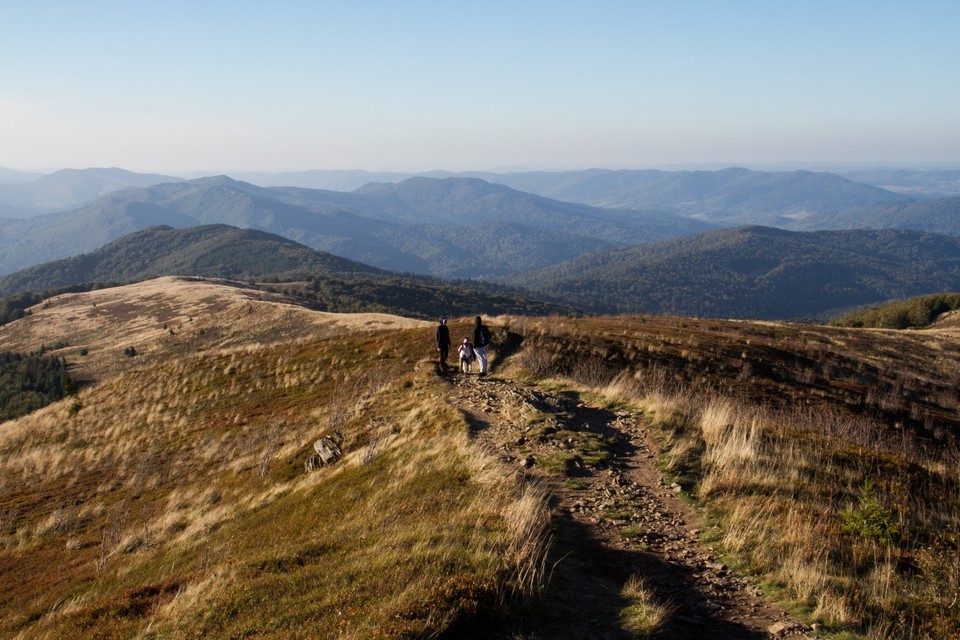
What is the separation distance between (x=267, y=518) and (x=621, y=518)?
7.65 metres

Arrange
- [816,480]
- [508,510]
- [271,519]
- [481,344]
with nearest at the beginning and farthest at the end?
1. [508,510]
2. [816,480]
3. [271,519]
4. [481,344]

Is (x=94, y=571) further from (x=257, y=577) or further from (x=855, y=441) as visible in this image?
(x=855, y=441)

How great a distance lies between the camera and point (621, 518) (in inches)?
352

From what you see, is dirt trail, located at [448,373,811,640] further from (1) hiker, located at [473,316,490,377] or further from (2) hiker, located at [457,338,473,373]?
(2) hiker, located at [457,338,473,373]

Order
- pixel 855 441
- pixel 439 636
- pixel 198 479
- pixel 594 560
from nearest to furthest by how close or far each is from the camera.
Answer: pixel 439 636, pixel 594 560, pixel 855 441, pixel 198 479

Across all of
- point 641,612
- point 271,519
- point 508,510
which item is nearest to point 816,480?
point 641,612

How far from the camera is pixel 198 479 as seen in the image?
18.5 meters

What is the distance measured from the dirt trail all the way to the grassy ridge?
93 centimetres

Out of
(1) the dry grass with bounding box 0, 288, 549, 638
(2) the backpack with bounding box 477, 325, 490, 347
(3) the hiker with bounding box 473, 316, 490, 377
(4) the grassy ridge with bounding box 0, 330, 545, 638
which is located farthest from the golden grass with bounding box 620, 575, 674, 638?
(2) the backpack with bounding box 477, 325, 490, 347

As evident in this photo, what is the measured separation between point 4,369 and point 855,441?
99601mm

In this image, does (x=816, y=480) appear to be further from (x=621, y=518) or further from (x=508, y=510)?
(x=508, y=510)

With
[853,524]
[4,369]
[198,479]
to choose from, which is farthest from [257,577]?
[4,369]

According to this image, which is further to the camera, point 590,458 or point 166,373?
point 166,373

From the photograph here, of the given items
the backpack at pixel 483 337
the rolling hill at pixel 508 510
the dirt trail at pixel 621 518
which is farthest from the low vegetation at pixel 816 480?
the backpack at pixel 483 337
